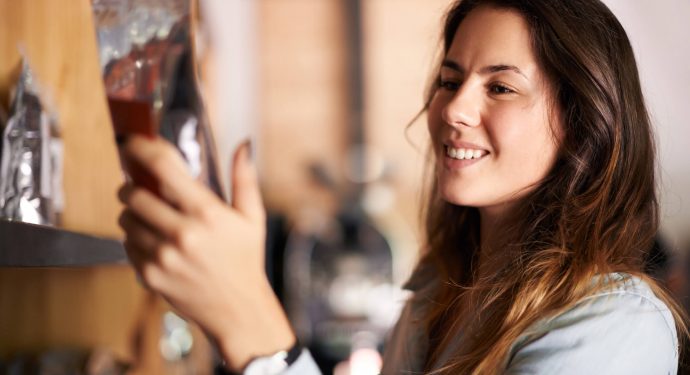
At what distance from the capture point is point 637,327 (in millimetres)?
859

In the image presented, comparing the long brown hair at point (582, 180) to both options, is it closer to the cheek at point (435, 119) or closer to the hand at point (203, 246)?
the cheek at point (435, 119)

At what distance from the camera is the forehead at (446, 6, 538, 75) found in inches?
39.9

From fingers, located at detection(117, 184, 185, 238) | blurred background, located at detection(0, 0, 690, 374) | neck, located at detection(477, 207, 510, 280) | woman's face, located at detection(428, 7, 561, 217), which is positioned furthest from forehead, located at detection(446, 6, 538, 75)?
blurred background, located at detection(0, 0, 690, 374)

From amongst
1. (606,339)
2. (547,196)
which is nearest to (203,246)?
(606,339)

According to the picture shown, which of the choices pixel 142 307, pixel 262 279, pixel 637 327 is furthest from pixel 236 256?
pixel 142 307

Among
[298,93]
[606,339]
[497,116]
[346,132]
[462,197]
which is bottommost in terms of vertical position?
[346,132]

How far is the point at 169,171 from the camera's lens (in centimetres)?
66

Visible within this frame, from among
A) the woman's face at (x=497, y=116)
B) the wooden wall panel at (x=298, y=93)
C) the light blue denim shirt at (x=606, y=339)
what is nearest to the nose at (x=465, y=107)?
the woman's face at (x=497, y=116)

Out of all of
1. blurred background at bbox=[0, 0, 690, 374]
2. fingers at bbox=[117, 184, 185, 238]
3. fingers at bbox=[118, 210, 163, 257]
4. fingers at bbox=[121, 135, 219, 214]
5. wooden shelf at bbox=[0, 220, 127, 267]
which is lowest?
blurred background at bbox=[0, 0, 690, 374]

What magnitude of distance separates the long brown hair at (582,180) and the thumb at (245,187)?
39 cm

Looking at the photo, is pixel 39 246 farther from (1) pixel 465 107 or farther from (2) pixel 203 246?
(1) pixel 465 107

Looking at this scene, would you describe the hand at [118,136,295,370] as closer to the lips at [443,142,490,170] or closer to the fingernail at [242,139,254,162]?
the fingernail at [242,139,254,162]

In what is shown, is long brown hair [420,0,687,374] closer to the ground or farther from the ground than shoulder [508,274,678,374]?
farther from the ground

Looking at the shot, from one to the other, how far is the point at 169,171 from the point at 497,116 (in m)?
0.49
